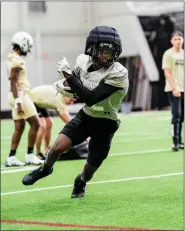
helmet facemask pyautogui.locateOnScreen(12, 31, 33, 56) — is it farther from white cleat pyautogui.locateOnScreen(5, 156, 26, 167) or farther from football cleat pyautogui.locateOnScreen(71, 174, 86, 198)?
football cleat pyautogui.locateOnScreen(71, 174, 86, 198)

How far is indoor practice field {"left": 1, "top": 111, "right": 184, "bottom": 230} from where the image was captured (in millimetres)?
7121

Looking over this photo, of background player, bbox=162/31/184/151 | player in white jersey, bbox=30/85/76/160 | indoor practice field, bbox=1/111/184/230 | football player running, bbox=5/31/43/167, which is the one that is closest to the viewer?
indoor practice field, bbox=1/111/184/230

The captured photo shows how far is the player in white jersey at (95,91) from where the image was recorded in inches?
315

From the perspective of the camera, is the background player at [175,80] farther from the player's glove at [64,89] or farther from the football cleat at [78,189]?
the player's glove at [64,89]

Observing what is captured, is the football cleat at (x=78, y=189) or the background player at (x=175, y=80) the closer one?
the football cleat at (x=78, y=189)

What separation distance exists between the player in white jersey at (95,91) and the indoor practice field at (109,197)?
51 cm

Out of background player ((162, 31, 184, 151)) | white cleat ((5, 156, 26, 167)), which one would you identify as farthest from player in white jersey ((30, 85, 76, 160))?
background player ((162, 31, 184, 151))

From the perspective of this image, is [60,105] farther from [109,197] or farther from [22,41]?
[109,197]

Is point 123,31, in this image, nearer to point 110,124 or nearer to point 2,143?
point 2,143

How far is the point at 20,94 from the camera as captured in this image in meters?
12.8

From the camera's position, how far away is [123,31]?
1272 inches

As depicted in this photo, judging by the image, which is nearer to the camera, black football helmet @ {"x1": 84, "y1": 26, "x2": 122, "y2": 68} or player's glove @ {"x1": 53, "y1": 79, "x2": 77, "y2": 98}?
black football helmet @ {"x1": 84, "y1": 26, "x2": 122, "y2": 68}

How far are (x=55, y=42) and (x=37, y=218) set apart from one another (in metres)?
26.2

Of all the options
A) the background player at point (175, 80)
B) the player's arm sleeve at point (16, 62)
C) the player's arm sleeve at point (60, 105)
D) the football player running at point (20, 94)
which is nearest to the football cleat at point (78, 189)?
the football player running at point (20, 94)
